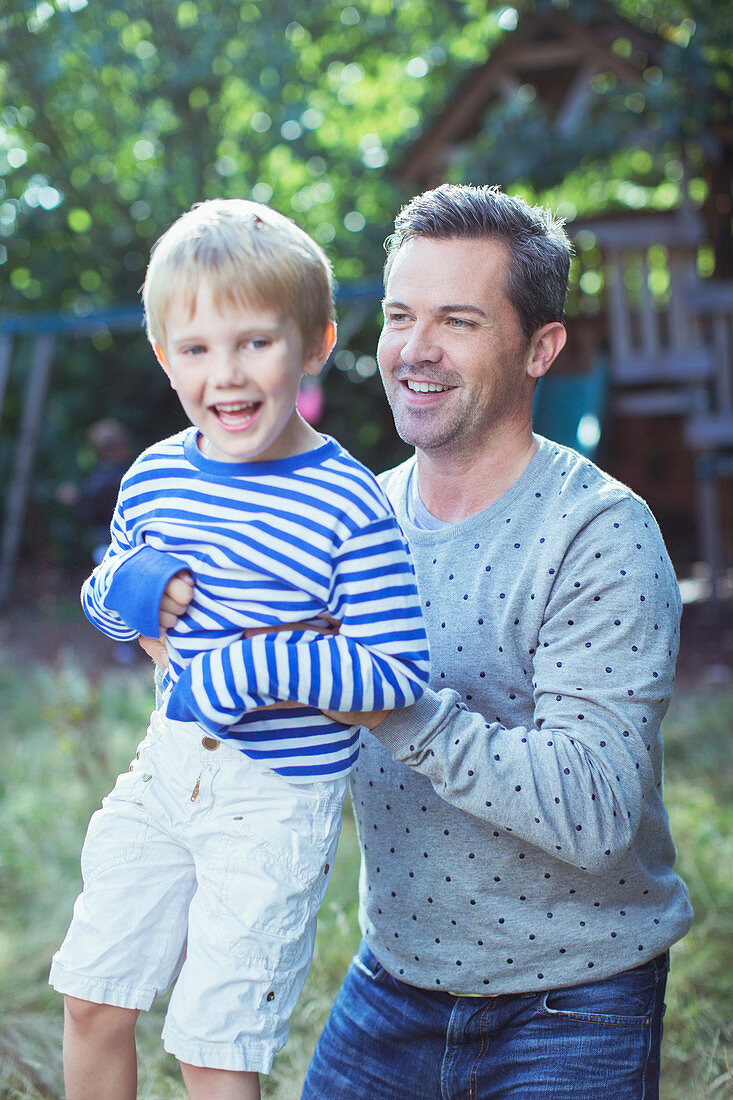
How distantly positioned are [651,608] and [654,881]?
1.55ft

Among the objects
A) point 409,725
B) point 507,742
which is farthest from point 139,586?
point 507,742

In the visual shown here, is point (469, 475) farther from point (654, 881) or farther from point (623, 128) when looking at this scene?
point (623, 128)

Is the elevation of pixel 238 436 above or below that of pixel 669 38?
below

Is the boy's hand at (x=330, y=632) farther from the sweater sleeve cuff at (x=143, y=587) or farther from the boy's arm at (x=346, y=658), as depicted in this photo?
the sweater sleeve cuff at (x=143, y=587)

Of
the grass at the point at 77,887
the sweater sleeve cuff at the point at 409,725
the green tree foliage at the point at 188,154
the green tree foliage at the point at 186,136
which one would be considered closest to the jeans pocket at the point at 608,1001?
the sweater sleeve cuff at the point at 409,725

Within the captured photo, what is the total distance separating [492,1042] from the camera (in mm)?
1756

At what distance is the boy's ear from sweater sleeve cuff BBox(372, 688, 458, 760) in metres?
0.47

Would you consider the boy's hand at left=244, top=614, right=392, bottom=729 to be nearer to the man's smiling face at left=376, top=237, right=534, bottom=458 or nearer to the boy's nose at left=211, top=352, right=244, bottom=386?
the boy's nose at left=211, top=352, right=244, bottom=386

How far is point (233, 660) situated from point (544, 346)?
86 centimetres

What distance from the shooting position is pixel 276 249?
135 centimetres

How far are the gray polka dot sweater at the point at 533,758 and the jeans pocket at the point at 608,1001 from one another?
0.03 metres

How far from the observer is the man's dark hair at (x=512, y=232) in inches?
69.6

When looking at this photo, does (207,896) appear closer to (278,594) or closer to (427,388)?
(278,594)

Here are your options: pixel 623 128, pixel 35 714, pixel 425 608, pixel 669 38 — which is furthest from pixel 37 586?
pixel 425 608
